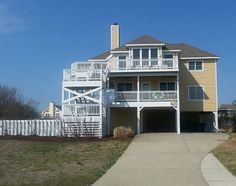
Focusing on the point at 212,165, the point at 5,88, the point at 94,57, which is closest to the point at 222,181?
the point at 212,165

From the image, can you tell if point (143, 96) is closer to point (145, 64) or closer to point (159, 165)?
point (145, 64)

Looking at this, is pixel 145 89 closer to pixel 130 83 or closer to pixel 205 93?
pixel 130 83

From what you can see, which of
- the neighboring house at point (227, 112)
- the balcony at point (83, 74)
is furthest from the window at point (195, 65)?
the balcony at point (83, 74)

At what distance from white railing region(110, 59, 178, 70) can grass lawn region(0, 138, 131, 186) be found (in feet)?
32.1

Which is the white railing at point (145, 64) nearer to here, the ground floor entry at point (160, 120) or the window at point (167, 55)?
the window at point (167, 55)

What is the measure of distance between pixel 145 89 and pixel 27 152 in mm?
20043

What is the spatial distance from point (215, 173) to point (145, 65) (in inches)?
920

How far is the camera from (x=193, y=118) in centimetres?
4662

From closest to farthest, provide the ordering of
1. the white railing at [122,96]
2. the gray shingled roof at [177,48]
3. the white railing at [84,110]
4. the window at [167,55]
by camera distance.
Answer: the white railing at [84,110] < the white railing at [122,96] < the gray shingled roof at [177,48] < the window at [167,55]

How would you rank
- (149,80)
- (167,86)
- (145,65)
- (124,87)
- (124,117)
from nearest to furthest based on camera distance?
1. (145,65)
2. (167,86)
3. (149,80)
4. (124,87)
5. (124,117)

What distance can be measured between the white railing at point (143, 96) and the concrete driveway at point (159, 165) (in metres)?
10.7

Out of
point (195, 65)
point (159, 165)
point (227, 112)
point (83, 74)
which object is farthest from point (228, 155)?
point (227, 112)

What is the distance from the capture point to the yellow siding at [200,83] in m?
41.4

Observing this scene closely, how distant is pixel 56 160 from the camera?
19.2m
